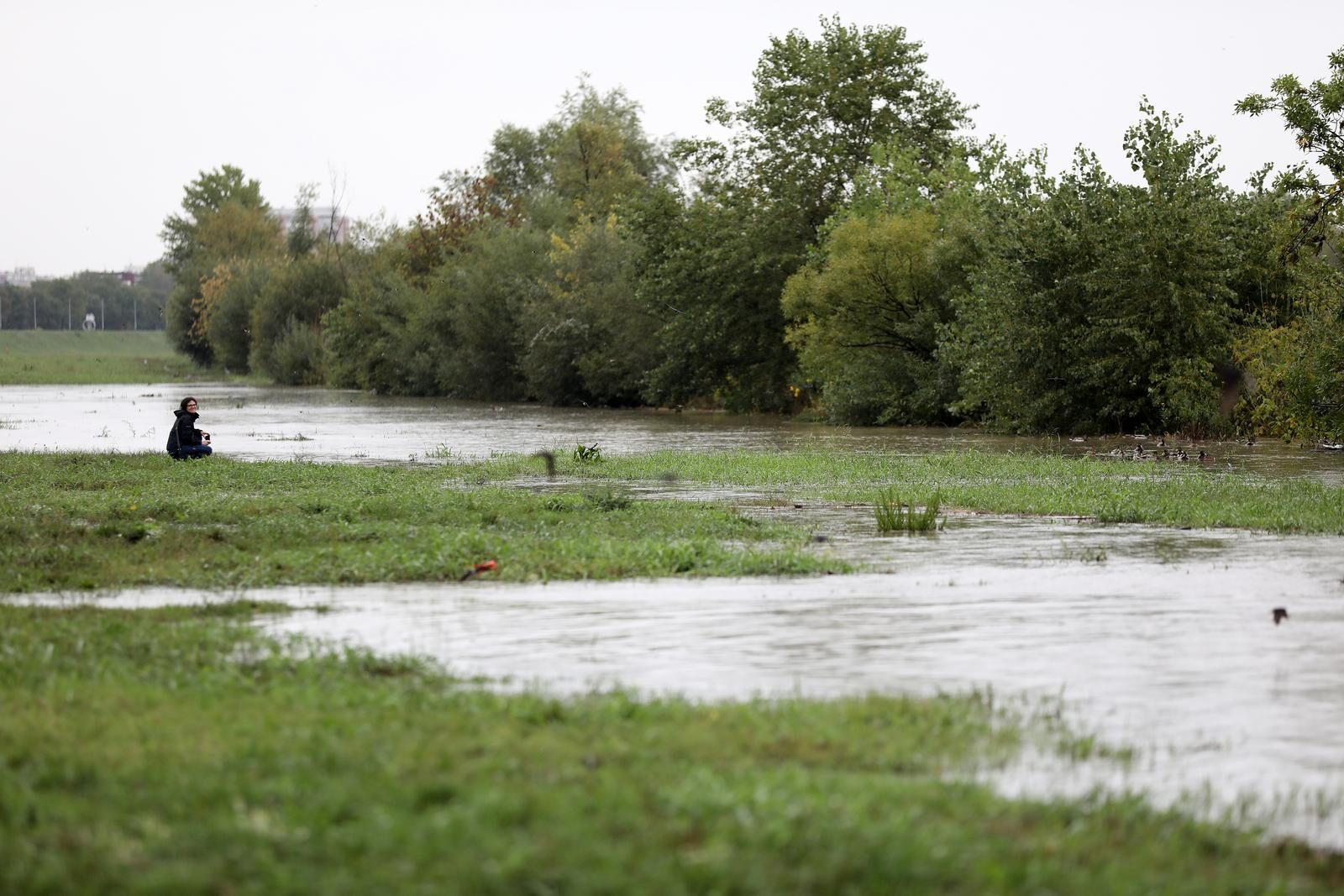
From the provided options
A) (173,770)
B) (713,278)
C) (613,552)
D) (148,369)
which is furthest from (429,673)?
(148,369)

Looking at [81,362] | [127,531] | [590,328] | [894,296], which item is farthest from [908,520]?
[81,362]

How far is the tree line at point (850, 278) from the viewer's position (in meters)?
43.1

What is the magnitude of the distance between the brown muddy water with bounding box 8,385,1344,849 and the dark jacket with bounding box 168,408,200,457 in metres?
14.2

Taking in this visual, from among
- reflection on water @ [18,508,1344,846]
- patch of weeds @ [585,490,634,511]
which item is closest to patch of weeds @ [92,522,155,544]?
reflection on water @ [18,508,1344,846]

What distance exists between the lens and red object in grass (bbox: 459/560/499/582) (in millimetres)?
16700

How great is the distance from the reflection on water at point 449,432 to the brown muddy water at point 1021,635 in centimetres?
1242

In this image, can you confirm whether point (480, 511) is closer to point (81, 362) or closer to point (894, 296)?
point (894, 296)

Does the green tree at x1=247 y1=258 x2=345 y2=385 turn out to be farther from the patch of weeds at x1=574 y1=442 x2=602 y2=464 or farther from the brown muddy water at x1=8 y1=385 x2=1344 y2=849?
the brown muddy water at x1=8 y1=385 x2=1344 y2=849

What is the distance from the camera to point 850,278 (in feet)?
181

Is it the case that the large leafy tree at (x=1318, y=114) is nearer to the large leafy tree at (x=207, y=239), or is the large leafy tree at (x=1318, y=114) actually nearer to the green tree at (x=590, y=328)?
the green tree at (x=590, y=328)

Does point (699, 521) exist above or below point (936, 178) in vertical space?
below

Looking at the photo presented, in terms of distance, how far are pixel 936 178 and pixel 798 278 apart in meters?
5.91

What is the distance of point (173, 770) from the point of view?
785 cm

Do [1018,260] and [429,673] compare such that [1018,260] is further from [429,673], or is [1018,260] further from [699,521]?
[429,673]
